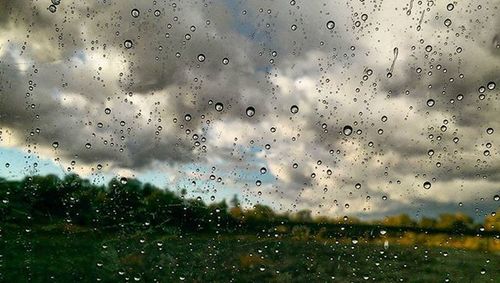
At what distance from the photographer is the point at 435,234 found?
7180mm

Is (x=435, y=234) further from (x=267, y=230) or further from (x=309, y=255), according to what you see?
(x=267, y=230)

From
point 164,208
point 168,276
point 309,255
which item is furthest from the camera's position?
point 309,255

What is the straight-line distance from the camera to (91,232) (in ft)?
25.3

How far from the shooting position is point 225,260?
6984mm

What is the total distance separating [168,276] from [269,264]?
142cm

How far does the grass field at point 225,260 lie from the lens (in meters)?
6.50

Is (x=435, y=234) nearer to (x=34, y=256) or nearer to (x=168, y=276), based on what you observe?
(x=168, y=276)

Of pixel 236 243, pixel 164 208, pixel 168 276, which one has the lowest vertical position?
pixel 168 276

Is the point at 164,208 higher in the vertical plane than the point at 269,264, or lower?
higher

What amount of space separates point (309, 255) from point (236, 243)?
45.7 inches

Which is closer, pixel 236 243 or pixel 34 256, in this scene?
pixel 236 243

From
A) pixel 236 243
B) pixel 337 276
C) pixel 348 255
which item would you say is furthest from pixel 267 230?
pixel 348 255

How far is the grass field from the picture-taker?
650cm

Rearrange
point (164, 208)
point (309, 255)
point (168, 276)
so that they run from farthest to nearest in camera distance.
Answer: point (309, 255)
point (164, 208)
point (168, 276)
